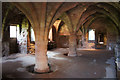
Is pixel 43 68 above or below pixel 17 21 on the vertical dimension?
below

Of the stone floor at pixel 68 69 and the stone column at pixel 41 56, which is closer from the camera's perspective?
the stone floor at pixel 68 69

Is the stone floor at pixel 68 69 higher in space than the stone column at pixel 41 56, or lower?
lower

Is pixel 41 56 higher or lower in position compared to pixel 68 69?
higher

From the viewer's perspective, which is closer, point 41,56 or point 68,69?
point 41,56

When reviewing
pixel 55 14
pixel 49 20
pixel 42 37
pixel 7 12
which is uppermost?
pixel 7 12

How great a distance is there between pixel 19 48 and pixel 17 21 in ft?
9.88

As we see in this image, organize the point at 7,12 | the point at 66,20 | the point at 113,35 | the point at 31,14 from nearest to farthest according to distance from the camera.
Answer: the point at 31,14
the point at 7,12
the point at 66,20
the point at 113,35

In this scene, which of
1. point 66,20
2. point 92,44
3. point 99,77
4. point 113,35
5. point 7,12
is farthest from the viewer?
point 92,44

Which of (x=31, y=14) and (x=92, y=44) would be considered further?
(x=92, y=44)

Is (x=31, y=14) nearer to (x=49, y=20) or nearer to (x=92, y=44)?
(x=49, y=20)

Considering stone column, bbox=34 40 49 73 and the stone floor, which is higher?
stone column, bbox=34 40 49 73

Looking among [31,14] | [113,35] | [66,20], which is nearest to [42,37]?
[31,14]

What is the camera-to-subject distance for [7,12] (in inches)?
378

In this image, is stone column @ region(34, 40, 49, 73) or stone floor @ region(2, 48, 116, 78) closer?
stone floor @ region(2, 48, 116, 78)
